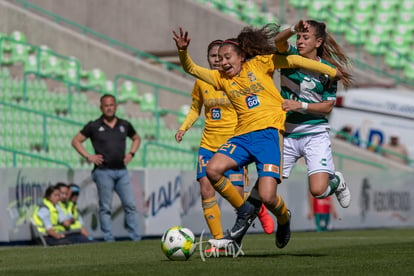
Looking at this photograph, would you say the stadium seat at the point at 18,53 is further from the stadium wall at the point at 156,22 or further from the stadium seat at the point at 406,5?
the stadium seat at the point at 406,5

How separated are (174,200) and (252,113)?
7.19m

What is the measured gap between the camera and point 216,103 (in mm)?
10844

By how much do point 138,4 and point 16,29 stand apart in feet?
15.0

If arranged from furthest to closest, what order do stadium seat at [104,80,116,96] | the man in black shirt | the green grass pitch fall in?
1. stadium seat at [104,80,116,96]
2. the man in black shirt
3. the green grass pitch

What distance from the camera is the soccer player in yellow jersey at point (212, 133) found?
10.4 m

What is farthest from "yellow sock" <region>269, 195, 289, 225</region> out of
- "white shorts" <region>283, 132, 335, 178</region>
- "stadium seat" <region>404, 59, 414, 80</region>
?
"stadium seat" <region>404, 59, 414, 80</region>

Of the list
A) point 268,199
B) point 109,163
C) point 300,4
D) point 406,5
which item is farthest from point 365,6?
point 268,199

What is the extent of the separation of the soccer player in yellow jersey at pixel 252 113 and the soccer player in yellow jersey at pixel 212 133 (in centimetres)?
99

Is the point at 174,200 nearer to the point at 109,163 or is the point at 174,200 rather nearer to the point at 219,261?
the point at 109,163

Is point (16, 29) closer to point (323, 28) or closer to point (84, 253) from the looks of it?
point (84, 253)

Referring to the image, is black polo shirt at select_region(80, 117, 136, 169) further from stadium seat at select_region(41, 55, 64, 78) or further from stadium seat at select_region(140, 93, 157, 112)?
stadium seat at select_region(140, 93, 157, 112)

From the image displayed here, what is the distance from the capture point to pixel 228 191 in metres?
9.30

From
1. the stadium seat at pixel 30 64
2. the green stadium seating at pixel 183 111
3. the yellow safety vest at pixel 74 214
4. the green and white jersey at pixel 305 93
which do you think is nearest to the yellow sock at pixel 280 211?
the green and white jersey at pixel 305 93

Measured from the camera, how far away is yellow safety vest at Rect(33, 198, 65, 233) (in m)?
13.5
